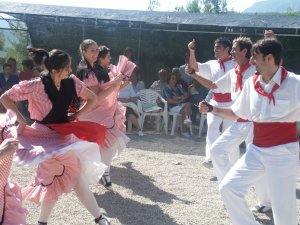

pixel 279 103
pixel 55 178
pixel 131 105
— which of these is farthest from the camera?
pixel 131 105

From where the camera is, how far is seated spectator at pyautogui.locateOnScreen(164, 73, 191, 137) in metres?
10.9

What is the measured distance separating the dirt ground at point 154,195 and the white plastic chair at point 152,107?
2.37m

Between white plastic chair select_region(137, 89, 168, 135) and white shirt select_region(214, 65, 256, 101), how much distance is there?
4.91 m

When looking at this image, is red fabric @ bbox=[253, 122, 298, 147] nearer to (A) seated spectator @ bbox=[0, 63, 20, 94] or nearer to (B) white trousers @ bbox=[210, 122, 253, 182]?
(B) white trousers @ bbox=[210, 122, 253, 182]

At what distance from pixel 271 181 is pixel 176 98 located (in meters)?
7.18

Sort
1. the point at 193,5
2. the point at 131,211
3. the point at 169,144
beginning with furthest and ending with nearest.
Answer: the point at 193,5 < the point at 169,144 < the point at 131,211

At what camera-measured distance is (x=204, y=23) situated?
39.9 ft

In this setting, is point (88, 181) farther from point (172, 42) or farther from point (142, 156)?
point (172, 42)

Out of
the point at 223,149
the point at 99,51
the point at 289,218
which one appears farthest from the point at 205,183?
the point at 289,218

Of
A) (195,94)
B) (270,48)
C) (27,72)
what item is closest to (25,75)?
(27,72)

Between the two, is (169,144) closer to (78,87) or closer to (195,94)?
(195,94)

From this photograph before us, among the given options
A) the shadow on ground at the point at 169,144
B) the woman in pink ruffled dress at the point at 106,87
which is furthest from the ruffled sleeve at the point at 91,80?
the shadow on ground at the point at 169,144

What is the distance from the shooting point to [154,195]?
588cm

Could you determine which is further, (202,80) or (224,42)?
(224,42)
